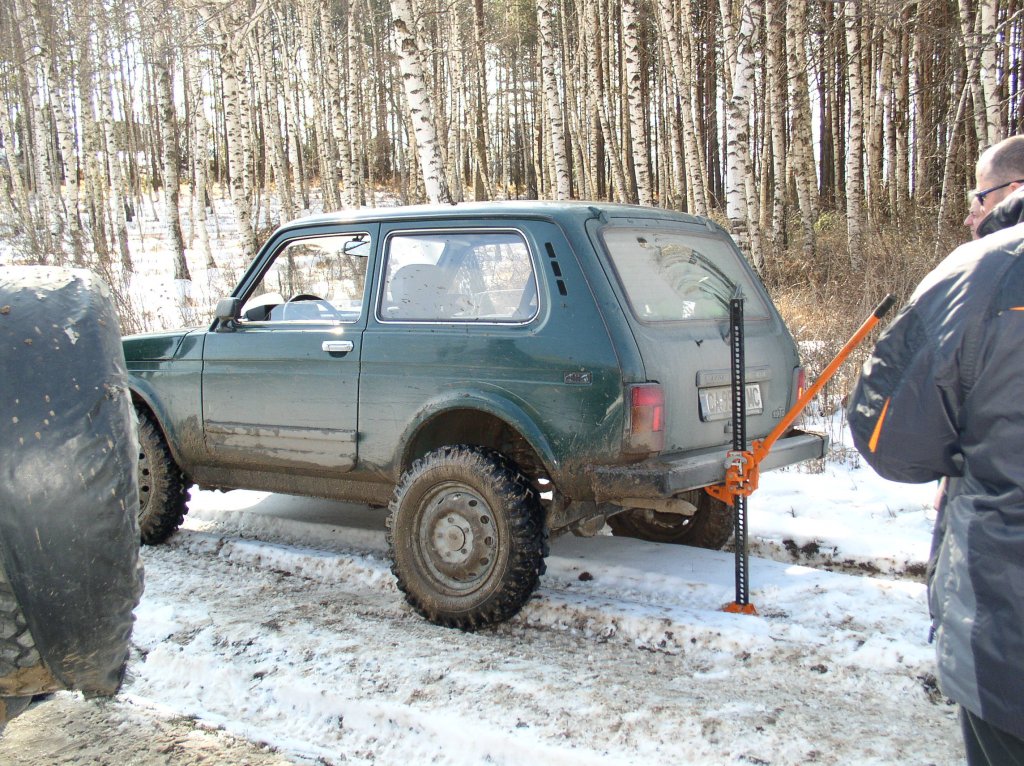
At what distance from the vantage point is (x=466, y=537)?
4.20 m

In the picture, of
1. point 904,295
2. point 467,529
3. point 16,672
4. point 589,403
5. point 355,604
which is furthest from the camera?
point 904,295

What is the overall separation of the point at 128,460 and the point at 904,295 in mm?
9259

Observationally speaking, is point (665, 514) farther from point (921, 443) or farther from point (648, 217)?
point (921, 443)

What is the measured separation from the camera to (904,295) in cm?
987

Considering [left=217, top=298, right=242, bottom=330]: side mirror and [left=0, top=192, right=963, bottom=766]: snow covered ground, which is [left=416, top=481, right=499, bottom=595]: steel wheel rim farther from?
[left=217, top=298, right=242, bottom=330]: side mirror

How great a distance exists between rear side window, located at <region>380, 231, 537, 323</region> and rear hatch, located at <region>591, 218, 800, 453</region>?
43 cm

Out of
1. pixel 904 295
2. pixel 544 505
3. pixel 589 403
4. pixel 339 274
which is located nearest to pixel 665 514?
pixel 544 505

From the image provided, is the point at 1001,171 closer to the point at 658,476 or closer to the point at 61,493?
the point at 658,476

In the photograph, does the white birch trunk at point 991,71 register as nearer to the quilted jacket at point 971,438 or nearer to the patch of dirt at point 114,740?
the quilted jacket at point 971,438

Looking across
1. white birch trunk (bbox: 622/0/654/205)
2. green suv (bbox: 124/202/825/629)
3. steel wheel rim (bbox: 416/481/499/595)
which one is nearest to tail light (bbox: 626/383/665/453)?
green suv (bbox: 124/202/825/629)

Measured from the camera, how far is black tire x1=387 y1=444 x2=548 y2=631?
4020 millimetres

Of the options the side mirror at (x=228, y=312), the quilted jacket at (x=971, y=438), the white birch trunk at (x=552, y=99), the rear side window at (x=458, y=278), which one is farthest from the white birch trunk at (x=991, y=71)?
the quilted jacket at (x=971, y=438)

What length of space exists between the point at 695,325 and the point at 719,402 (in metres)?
0.38

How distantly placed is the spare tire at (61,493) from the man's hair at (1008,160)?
2705 mm
